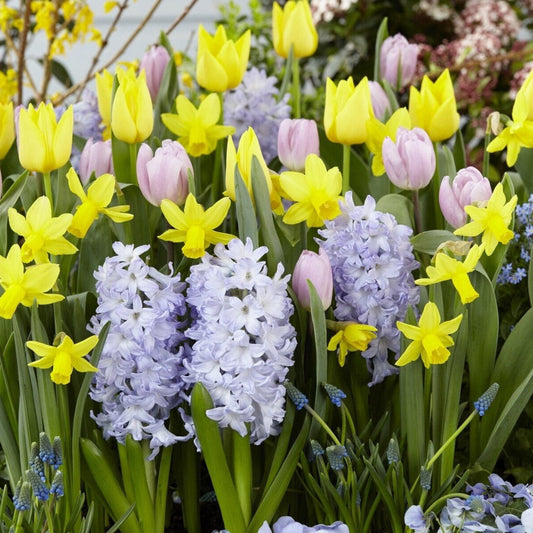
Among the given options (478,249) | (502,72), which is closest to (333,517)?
(478,249)

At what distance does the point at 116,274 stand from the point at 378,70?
1.85 ft

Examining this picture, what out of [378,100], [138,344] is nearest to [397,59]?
[378,100]

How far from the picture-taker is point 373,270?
67 centimetres

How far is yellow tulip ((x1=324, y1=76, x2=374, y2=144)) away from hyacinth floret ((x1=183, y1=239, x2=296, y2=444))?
0.60 feet

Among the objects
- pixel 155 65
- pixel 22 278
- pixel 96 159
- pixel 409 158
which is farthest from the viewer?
pixel 155 65

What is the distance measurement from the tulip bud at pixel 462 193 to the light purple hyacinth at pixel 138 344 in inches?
9.6

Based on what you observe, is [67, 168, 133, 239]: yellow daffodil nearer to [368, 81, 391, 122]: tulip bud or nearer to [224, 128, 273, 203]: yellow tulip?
[224, 128, 273, 203]: yellow tulip

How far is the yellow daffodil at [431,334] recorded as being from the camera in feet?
2.08

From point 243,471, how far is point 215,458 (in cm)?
4

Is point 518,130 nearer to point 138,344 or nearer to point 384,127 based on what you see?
point 384,127

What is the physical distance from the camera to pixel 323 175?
2.23ft

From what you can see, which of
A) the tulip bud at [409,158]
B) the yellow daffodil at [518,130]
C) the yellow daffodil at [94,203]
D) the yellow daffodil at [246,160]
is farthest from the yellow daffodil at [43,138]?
the yellow daffodil at [518,130]

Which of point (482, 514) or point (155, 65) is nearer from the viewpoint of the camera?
point (482, 514)

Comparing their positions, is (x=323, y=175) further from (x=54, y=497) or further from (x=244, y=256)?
(x=54, y=497)
